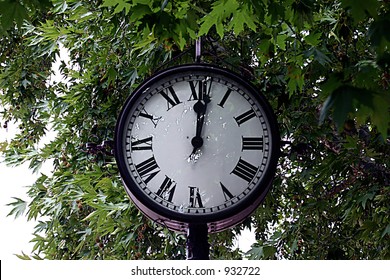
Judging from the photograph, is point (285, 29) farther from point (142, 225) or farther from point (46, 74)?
point (46, 74)

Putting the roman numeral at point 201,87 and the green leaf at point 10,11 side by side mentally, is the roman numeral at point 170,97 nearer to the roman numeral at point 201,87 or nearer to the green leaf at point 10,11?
the roman numeral at point 201,87

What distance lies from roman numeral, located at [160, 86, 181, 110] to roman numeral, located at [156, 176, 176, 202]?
0.18 metres

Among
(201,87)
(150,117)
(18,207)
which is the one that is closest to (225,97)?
(201,87)

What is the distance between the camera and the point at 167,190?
1.63 meters

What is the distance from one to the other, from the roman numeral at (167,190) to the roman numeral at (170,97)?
0.18 metres

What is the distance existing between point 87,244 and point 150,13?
2.04m

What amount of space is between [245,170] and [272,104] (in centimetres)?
112

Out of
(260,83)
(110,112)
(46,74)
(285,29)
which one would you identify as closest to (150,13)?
(285,29)

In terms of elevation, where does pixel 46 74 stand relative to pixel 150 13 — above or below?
above

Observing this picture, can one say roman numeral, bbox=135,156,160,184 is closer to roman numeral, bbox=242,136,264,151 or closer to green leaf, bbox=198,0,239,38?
roman numeral, bbox=242,136,264,151

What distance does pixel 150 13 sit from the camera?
1.73 meters

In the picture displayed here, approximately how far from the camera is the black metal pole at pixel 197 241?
1.64 m

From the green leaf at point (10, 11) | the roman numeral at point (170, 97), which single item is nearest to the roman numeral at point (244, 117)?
the roman numeral at point (170, 97)
